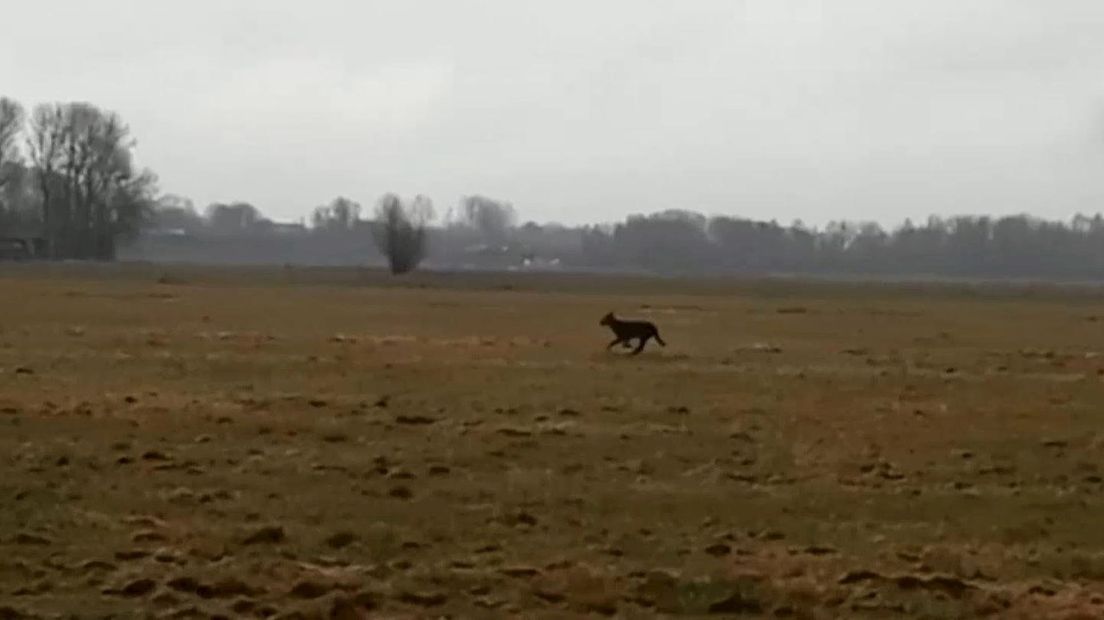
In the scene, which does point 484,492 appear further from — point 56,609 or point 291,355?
point 291,355

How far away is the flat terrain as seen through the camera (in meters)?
10.0

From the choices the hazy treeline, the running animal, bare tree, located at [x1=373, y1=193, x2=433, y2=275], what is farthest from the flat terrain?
the hazy treeline

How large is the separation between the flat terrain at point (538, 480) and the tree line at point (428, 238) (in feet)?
256

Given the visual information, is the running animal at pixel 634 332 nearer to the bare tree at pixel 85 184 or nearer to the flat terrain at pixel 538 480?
the flat terrain at pixel 538 480

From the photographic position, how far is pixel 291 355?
1164 inches

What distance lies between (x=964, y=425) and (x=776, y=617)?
11319mm

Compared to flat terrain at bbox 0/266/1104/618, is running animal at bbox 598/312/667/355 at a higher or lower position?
higher

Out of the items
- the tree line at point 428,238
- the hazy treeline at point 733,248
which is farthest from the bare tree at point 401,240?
the hazy treeline at point 733,248

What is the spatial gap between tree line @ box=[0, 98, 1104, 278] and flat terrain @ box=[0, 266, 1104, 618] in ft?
256

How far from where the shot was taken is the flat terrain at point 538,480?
10.0 metres

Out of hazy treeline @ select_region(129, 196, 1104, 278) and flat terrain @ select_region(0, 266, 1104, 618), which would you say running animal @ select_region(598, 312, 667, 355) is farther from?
hazy treeline @ select_region(129, 196, 1104, 278)

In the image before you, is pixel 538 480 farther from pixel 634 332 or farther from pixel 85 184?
pixel 85 184

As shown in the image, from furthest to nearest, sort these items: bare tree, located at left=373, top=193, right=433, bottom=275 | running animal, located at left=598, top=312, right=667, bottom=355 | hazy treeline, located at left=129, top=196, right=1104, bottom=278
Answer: hazy treeline, located at left=129, top=196, right=1104, bottom=278
bare tree, located at left=373, top=193, right=433, bottom=275
running animal, located at left=598, top=312, right=667, bottom=355

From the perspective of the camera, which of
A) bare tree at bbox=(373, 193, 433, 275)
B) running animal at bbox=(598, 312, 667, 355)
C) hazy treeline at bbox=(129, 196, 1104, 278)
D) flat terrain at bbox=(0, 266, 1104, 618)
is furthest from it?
hazy treeline at bbox=(129, 196, 1104, 278)
